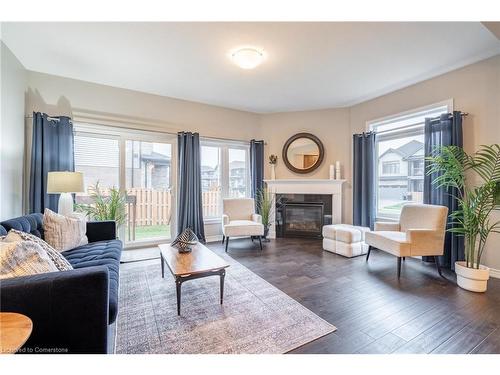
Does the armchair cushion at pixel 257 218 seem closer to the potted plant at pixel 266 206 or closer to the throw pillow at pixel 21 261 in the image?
the potted plant at pixel 266 206

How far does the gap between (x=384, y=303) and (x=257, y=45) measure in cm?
291

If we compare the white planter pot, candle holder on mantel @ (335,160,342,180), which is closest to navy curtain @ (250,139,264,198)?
candle holder on mantel @ (335,160,342,180)

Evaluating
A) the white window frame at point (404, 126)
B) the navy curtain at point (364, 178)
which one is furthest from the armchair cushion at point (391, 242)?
the white window frame at point (404, 126)

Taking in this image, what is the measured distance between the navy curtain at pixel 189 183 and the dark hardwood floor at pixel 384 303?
1225 millimetres

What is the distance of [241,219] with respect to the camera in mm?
4445

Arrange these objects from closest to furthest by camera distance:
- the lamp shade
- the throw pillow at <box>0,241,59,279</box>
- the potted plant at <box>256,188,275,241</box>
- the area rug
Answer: the throw pillow at <box>0,241,59,279</box> < the area rug < the lamp shade < the potted plant at <box>256,188,275,241</box>

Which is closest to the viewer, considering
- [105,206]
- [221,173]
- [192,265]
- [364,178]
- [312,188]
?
[192,265]

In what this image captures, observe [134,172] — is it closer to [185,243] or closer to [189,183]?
[189,183]

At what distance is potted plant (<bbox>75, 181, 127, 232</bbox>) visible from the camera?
11.2ft

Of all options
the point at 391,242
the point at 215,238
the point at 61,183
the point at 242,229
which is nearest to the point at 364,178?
the point at 391,242

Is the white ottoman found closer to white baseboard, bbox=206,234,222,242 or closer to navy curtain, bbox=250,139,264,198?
navy curtain, bbox=250,139,264,198

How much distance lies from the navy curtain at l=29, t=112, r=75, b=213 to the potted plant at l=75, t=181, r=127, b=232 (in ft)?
1.43

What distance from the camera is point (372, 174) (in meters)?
4.07

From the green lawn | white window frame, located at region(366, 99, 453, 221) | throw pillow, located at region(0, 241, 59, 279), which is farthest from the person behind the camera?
the green lawn
